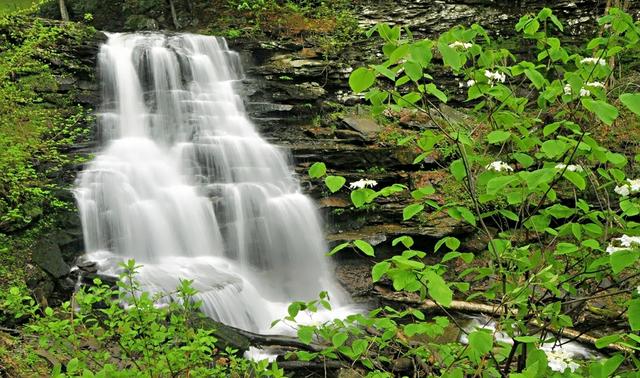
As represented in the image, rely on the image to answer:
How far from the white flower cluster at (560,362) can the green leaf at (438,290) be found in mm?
610

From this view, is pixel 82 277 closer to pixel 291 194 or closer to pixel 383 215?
pixel 291 194

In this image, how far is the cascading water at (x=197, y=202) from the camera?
7578 millimetres

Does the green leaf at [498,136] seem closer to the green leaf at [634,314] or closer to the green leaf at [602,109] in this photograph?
the green leaf at [602,109]

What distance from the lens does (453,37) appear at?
1908mm

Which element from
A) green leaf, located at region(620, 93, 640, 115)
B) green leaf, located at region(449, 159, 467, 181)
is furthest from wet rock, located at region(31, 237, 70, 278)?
green leaf, located at region(620, 93, 640, 115)

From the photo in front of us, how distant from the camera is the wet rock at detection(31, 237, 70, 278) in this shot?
6.40 metres

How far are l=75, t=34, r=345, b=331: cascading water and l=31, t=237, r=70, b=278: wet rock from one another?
634 mm

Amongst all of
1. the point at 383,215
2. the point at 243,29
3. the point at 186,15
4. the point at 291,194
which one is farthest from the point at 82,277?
the point at 186,15

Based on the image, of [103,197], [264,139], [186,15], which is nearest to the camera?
[103,197]

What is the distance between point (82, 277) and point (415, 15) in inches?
486

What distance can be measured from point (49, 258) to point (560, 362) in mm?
6535

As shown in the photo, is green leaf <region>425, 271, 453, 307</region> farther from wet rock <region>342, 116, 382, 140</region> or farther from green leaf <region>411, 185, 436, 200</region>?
wet rock <region>342, 116, 382, 140</region>

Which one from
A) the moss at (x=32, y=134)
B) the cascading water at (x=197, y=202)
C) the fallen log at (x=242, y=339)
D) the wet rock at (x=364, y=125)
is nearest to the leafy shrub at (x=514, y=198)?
the fallen log at (x=242, y=339)

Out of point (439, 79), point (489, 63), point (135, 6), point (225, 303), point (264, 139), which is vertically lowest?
point (225, 303)
